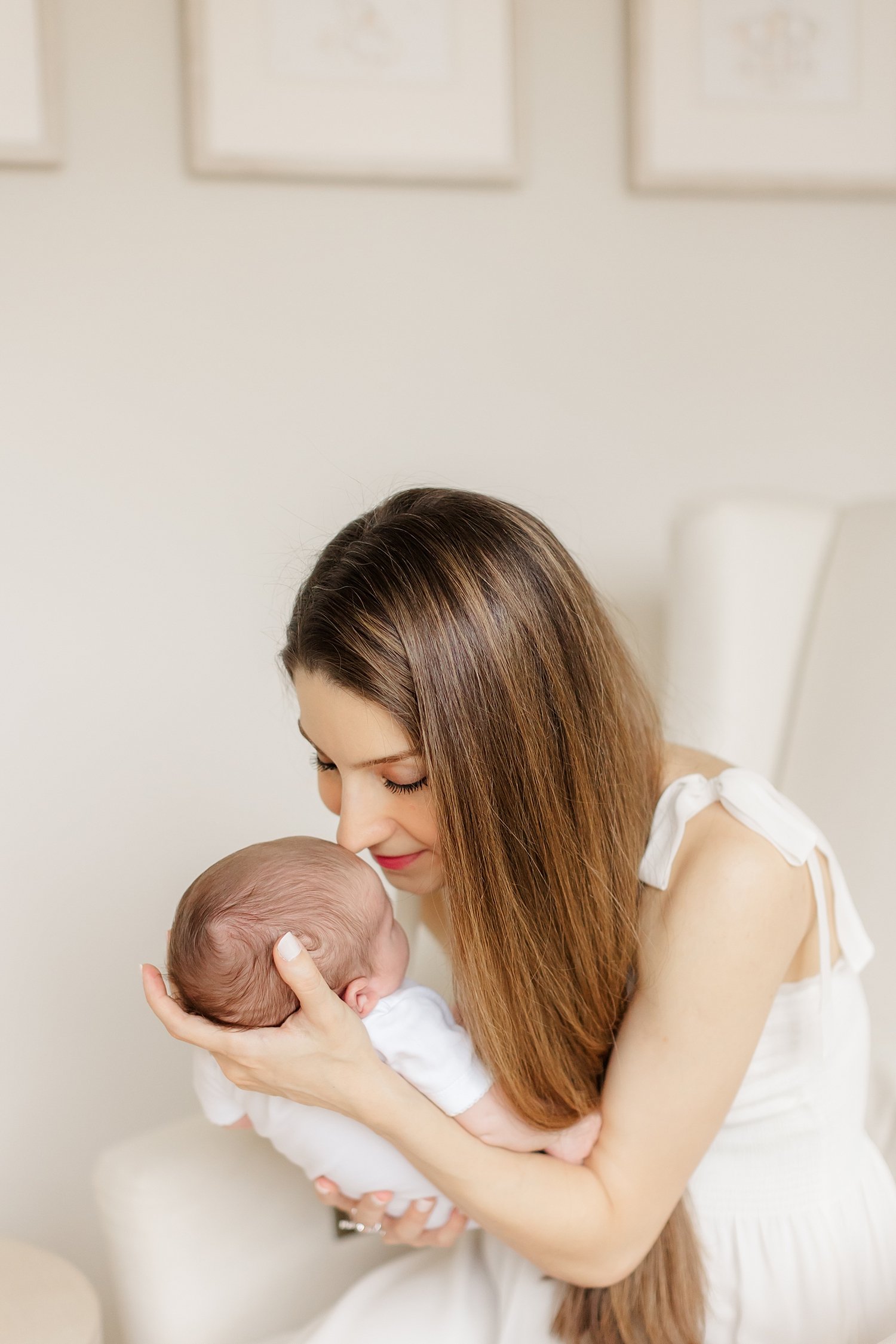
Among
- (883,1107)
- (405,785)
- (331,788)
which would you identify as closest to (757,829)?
(405,785)

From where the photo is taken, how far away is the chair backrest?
58.5 inches

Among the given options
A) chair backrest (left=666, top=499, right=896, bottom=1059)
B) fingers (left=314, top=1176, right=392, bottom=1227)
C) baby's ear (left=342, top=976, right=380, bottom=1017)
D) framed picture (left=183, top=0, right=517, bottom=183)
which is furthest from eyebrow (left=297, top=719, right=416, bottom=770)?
framed picture (left=183, top=0, right=517, bottom=183)

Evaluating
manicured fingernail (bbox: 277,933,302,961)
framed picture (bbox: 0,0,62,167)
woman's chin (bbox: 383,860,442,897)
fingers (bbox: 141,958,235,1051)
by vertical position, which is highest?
framed picture (bbox: 0,0,62,167)

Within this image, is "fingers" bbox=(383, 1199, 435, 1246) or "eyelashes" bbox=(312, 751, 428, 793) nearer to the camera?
"eyelashes" bbox=(312, 751, 428, 793)

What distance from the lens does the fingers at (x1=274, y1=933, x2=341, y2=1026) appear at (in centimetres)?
92

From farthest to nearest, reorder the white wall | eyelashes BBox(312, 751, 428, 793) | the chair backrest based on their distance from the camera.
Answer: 1. the white wall
2. the chair backrest
3. eyelashes BBox(312, 751, 428, 793)

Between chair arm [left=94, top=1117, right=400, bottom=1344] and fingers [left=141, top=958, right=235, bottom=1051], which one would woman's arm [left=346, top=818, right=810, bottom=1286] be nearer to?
fingers [left=141, top=958, right=235, bottom=1051]

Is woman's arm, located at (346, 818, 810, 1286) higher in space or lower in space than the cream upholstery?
higher

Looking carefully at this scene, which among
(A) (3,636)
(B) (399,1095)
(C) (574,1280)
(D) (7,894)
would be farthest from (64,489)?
(C) (574,1280)

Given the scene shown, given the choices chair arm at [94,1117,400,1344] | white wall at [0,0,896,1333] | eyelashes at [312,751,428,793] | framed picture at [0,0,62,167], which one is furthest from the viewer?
white wall at [0,0,896,1333]

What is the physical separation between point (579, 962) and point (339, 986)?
233 millimetres

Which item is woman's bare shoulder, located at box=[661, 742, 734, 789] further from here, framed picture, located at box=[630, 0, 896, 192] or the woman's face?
framed picture, located at box=[630, 0, 896, 192]

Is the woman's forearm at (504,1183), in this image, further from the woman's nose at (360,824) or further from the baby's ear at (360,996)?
the woman's nose at (360,824)

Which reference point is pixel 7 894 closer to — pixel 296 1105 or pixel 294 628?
pixel 296 1105
